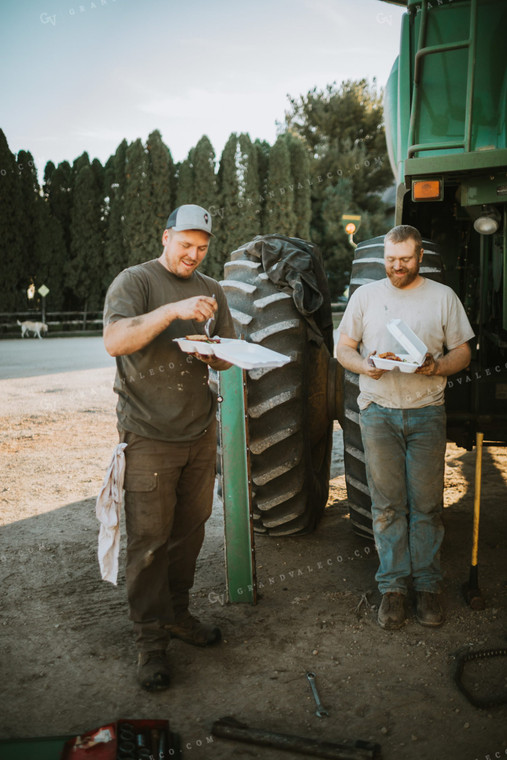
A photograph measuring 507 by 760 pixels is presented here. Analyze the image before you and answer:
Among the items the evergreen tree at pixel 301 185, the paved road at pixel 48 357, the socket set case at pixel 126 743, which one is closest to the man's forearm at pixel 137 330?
the socket set case at pixel 126 743

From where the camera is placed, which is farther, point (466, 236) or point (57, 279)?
point (57, 279)

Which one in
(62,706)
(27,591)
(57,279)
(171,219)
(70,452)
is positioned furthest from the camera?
(57,279)

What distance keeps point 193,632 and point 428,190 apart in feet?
8.19

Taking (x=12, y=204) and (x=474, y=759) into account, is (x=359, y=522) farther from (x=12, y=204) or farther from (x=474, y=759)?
(x=12, y=204)

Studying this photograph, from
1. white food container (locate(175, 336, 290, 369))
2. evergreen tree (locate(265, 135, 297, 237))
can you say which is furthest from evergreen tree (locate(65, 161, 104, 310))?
white food container (locate(175, 336, 290, 369))

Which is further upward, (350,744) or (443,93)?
(443,93)

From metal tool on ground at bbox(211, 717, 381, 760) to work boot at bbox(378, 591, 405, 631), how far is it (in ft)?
2.97

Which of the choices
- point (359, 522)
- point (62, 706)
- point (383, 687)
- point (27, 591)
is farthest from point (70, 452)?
point (383, 687)

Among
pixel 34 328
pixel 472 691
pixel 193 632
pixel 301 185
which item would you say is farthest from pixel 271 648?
pixel 301 185

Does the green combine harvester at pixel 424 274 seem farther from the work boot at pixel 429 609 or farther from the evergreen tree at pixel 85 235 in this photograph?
the evergreen tree at pixel 85 235

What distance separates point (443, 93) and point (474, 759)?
3347 millimetres

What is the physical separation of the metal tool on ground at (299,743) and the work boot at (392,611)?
0.90 metres

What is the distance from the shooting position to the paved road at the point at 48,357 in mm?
13406

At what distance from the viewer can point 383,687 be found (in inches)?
115
